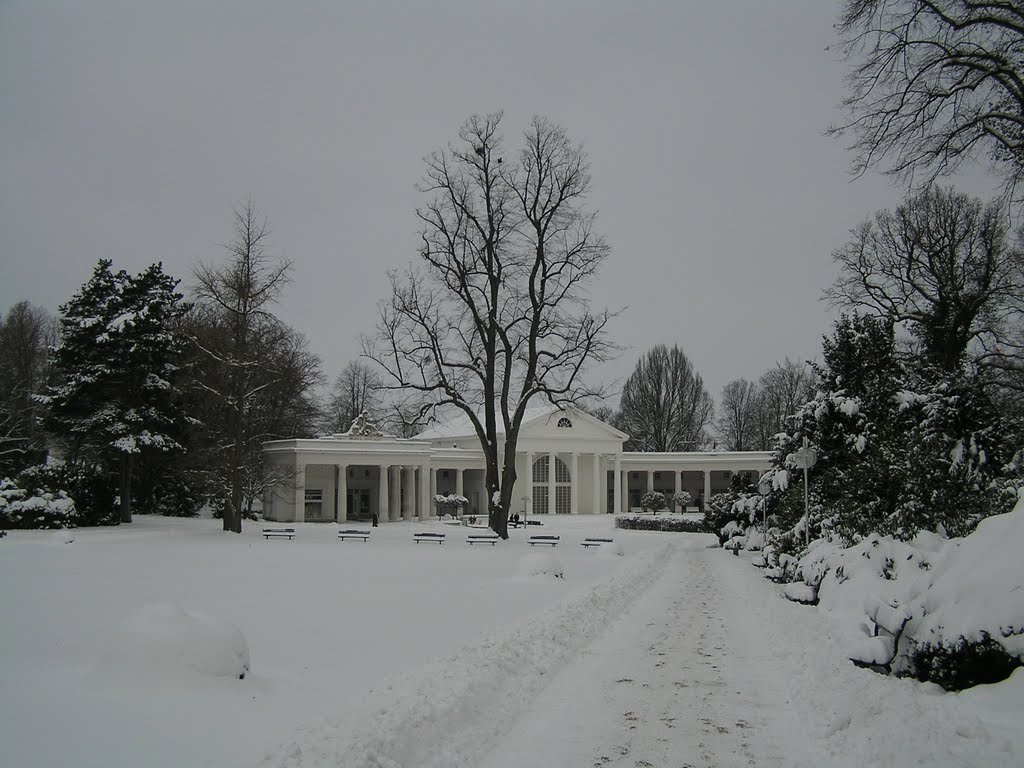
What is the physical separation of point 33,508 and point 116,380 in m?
6.65

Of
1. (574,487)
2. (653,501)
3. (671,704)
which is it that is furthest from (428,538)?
(574,487)

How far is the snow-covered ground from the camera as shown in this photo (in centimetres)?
564

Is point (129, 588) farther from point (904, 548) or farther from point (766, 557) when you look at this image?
point (766, 557)

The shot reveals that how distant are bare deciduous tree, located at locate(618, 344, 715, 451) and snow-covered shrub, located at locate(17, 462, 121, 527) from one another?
175 ft

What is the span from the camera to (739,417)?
85.1 m

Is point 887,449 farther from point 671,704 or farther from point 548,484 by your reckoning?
point 548,484

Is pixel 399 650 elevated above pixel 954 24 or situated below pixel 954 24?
below

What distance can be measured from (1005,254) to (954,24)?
22137 mm

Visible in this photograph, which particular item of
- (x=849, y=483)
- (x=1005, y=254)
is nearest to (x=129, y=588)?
(x=849, y=483)

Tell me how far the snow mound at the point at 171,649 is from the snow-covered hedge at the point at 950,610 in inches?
242

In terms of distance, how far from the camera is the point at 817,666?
8.91 m

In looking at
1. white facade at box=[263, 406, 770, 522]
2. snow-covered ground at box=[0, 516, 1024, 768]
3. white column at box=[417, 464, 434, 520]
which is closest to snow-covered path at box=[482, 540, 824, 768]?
snow-covered ground at box=[0, 516, 1024, 768]

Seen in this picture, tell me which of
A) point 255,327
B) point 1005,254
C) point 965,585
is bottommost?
point 965,585

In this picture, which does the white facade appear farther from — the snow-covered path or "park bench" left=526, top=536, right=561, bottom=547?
the snow-covered path
